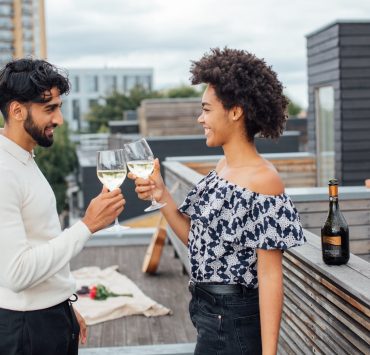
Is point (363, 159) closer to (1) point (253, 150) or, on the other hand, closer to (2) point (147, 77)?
(1) point (253, 150)

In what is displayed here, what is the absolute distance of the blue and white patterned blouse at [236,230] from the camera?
2115 millimetres

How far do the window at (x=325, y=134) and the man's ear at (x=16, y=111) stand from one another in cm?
845

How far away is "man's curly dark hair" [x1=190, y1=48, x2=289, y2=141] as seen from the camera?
85.0 inches

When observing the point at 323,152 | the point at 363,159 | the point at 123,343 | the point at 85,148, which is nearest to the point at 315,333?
the point at 123,343

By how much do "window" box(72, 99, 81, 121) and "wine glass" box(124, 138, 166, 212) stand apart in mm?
102648

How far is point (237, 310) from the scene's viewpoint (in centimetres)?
218

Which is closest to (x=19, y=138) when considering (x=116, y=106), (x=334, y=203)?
(x=334, y=203)

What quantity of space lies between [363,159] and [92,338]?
600cm

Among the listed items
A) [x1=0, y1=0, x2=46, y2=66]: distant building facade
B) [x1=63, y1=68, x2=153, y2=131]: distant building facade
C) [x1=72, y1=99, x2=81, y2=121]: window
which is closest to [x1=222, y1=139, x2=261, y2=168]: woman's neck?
[x1=0, y1=0, x2=46, y2=66]: distant building facade

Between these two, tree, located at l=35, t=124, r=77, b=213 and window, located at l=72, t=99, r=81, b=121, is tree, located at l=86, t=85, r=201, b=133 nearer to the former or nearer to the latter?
tree, located at l=35, t=124, r=77, b=213

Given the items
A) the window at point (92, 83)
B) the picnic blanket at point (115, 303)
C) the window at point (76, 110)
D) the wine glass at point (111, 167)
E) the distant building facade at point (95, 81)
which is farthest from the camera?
the window at point (92, 83)

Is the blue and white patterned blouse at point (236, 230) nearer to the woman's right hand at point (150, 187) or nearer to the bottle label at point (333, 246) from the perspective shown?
the woman's right hand at point (150, 187)

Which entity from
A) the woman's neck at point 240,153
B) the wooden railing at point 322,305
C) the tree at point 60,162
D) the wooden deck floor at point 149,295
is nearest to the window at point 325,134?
the wooden deck floor at point 149,295

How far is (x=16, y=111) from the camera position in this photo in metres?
2.24
